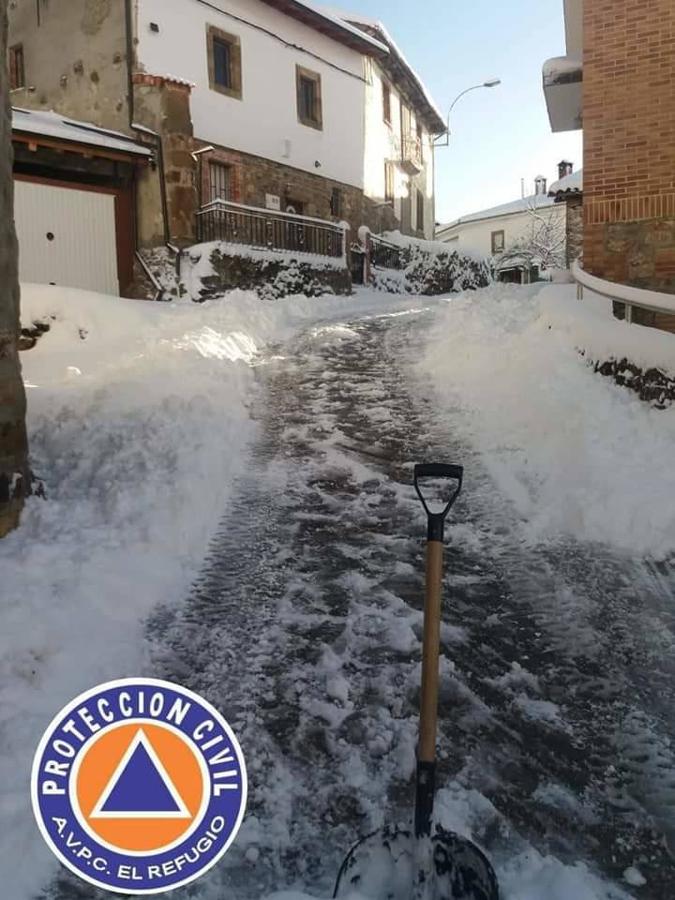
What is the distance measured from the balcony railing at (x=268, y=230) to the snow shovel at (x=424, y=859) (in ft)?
48.4

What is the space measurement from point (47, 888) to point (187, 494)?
2.95m

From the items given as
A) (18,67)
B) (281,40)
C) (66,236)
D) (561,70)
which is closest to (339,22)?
(281,40)

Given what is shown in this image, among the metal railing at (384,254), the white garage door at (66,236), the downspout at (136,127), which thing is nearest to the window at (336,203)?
the metal railing at (384,254)

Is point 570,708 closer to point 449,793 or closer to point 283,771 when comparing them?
point 449,793

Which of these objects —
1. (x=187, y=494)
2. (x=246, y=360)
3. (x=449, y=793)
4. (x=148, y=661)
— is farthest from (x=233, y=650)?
(x=246, y=360)

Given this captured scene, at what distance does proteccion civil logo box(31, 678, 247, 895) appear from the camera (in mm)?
1953

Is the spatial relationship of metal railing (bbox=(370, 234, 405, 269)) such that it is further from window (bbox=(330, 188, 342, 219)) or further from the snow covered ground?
the snow covered ground

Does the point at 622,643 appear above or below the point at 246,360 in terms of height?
below

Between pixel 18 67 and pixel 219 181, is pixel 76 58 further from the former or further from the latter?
pixel 219 181

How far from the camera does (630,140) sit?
712cm

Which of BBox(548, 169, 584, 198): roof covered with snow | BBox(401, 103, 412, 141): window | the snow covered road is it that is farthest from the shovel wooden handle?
BBox(401, 103, 412, 141): window

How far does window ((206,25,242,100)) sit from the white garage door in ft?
16.8

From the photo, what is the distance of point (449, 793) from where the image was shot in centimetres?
244

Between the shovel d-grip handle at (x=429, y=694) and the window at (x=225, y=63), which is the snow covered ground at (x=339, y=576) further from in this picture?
the window at (x=225, y=63)
